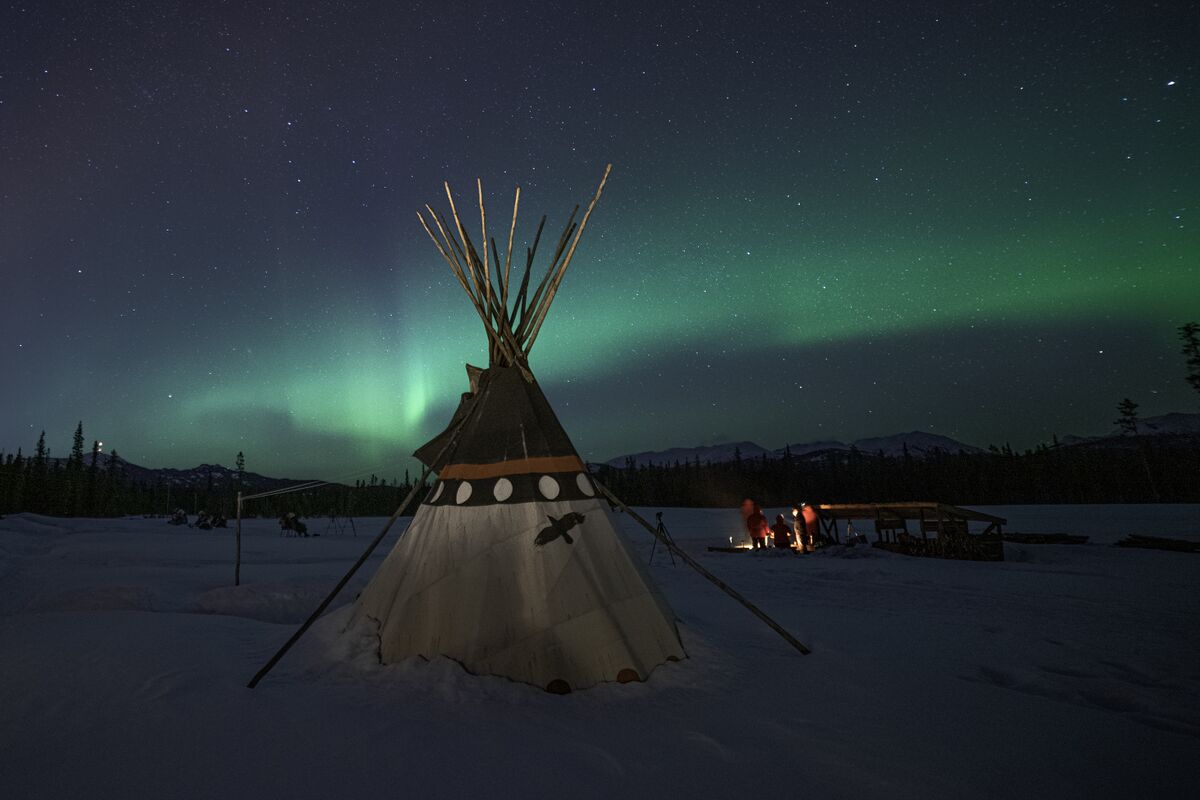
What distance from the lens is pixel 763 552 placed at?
16141mm

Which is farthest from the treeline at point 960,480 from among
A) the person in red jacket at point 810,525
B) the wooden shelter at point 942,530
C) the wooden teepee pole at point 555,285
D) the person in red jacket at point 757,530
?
the wooden teepee pole at point 555,285

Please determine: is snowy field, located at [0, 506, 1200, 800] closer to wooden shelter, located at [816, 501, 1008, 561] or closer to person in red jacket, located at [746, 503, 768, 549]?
wooden shelter, located at [816, 501, 1008, 561]

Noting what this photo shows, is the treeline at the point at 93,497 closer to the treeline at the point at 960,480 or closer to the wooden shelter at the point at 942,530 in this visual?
the wooden shelter at the point at 942,530

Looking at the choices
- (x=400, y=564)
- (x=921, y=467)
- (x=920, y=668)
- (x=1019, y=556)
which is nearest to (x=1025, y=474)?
(x=921, y=467)

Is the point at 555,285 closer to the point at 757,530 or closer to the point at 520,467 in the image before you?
the point at 520,467

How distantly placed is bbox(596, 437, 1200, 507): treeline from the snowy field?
33.3 metres

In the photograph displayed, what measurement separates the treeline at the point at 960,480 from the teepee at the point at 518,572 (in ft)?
109

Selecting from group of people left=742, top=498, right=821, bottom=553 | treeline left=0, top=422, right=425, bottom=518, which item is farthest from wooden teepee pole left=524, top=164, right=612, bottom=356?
treeline left=0, top=422, right=425, bottom=518

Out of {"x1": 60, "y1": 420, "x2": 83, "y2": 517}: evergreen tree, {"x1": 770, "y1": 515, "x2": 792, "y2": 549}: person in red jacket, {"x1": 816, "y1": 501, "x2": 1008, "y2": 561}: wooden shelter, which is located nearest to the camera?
{"x1": 816, "y1": 501, "x2": 1008, "y2": 561}: wooden shelter

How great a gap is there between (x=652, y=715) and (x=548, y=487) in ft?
7.15

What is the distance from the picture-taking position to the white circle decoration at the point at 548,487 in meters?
5.07

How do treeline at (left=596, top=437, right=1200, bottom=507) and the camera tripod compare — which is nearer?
the camera tripod

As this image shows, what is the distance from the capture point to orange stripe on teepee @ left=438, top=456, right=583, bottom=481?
204 inches

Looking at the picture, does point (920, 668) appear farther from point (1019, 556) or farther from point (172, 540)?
point (172, 540)
